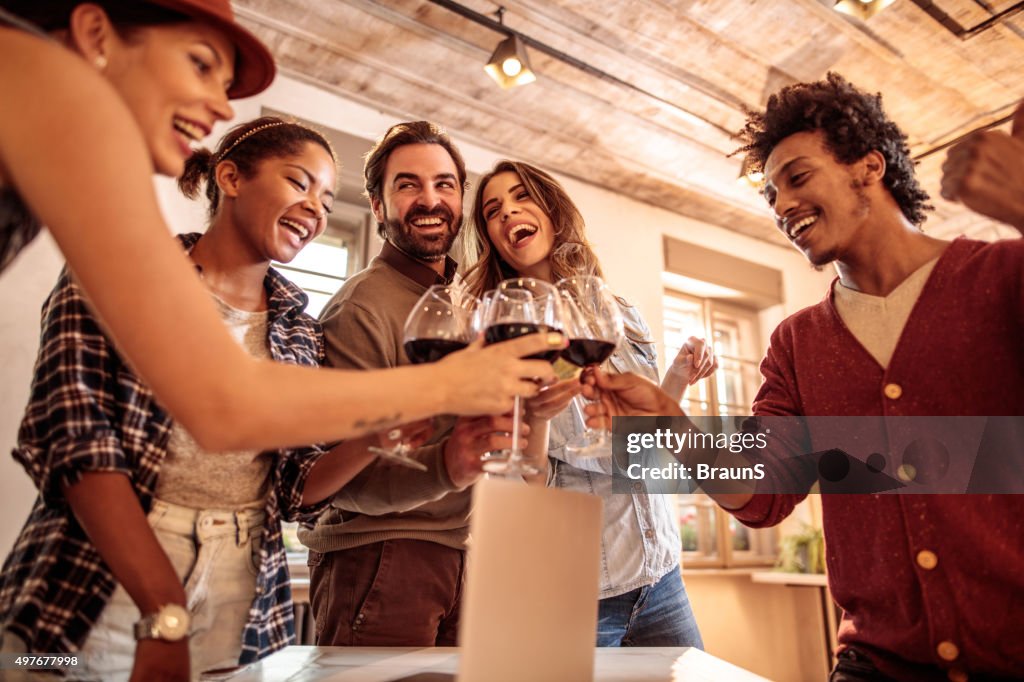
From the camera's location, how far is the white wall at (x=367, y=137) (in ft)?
9.05

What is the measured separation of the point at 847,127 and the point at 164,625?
163 cm

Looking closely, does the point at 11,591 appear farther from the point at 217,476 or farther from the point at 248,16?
the point at 248,16

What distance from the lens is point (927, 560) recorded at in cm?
114

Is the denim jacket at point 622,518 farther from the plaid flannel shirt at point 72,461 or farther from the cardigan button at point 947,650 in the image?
the plaid flannel shirt at point 72,461

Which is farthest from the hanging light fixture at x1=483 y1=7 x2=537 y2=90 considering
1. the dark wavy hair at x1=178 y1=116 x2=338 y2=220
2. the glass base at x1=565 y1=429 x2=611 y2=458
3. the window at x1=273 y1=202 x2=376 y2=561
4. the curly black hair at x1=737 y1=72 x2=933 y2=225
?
the glass base at x1=565 y1=429 x2=611 y2=458

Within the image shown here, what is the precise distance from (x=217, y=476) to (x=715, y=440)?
0.92 metres

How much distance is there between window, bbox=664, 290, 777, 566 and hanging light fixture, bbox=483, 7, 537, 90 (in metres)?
2.44

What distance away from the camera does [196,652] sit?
1.09 meters

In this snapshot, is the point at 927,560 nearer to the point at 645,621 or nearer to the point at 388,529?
the point at 645,621

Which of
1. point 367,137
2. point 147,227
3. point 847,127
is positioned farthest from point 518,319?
point 367,137

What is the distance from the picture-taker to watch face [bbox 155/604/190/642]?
89cm

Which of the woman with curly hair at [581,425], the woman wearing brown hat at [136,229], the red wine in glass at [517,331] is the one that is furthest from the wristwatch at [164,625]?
the woman with curly hair at [581,425]

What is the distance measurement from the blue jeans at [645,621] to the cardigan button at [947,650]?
0.72m

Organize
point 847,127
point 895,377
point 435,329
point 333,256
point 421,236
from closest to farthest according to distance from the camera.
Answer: point 435,329 → point 895,377 → point 847,127 → point 421,236 → point 333,256
